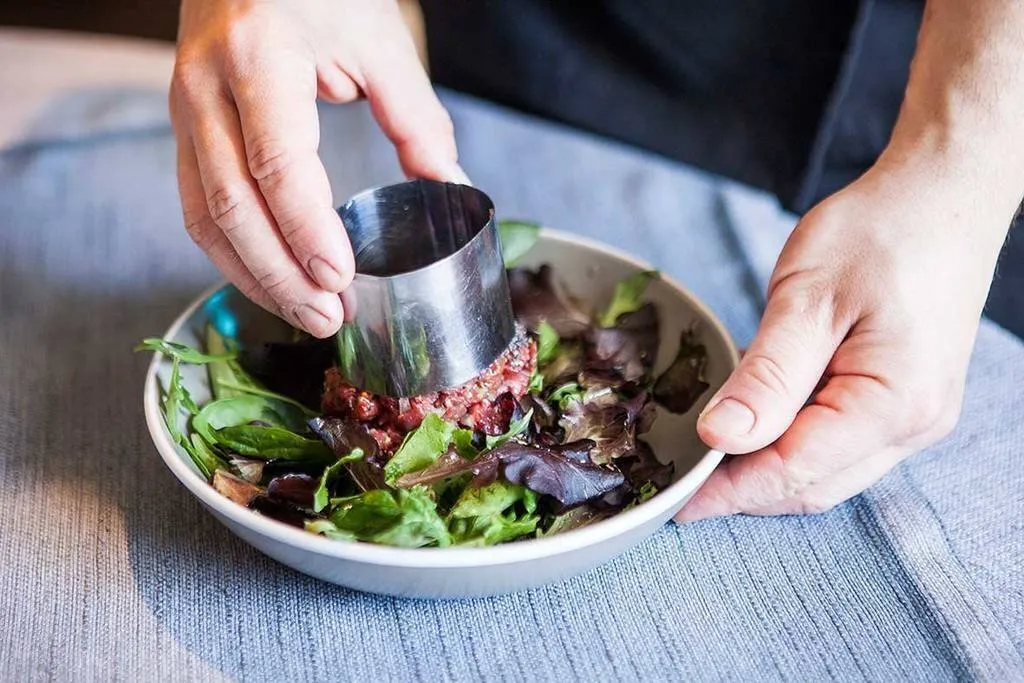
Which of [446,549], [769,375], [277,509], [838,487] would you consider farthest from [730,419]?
[277,509]

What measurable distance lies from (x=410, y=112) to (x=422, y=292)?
0.27 meters

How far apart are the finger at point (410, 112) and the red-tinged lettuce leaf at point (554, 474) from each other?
0.32 m

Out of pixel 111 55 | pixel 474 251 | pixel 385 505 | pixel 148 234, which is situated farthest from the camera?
pixel 111 55

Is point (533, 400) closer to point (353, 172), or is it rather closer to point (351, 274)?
point (351, 274)

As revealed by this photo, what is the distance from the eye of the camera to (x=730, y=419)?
2.63 ft

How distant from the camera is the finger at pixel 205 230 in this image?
0.87 meters

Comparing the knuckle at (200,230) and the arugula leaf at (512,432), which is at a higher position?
the knuckle at (200,230)

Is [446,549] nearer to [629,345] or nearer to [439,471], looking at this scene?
[439,471]

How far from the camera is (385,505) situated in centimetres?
72

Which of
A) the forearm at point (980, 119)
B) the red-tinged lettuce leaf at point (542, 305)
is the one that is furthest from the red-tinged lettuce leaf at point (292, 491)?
the forearm at point (980, 119)

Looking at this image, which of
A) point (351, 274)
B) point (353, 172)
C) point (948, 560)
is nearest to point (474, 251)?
point (351, 274)

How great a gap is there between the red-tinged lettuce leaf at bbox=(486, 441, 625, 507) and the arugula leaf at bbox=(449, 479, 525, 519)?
11mm

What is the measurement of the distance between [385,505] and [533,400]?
0.21m

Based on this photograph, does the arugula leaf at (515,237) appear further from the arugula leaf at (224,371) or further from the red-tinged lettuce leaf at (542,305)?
the arugula leaf at (224,371)
